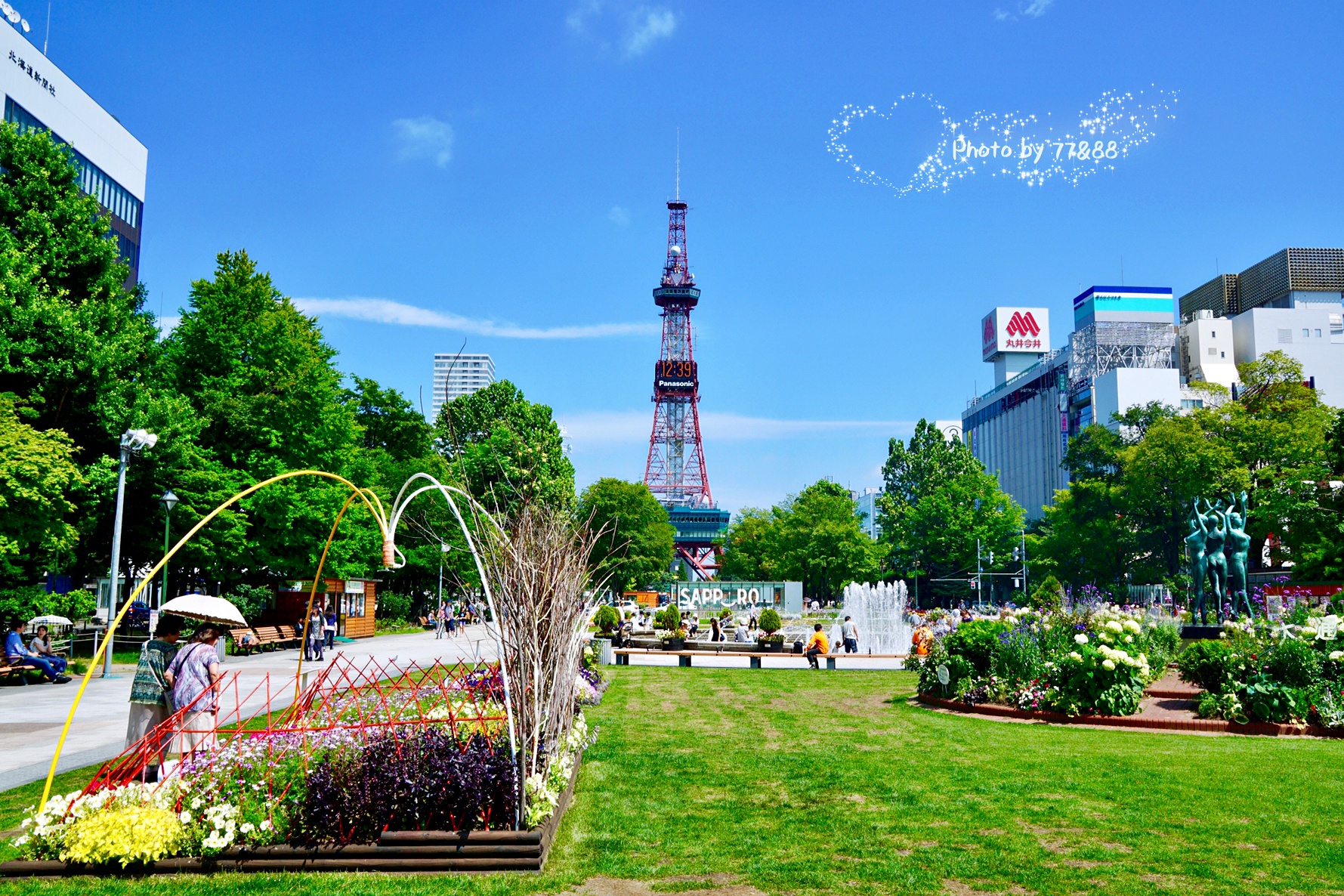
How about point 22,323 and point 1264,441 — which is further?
point 1264,441

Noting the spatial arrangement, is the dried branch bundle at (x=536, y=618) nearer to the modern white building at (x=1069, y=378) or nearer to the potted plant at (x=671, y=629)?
the potted plant at (x=671, y=629)

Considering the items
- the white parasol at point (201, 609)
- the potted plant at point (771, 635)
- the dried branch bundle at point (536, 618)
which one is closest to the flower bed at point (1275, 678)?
the dried branch bundle at point (536, 618)

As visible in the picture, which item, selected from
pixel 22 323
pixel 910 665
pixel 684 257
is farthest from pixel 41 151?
pixel 684 257

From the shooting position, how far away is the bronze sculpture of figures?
Result: 80.5 feet

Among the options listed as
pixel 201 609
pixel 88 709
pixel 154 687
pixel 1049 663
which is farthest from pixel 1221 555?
pixel 88 709

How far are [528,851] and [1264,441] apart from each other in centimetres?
5775

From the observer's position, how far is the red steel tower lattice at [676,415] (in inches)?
5344

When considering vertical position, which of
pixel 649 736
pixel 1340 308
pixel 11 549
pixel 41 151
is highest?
pixel 1340 308

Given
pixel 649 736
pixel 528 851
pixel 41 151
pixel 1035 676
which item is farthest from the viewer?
pixel 41 151

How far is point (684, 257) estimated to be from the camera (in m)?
146

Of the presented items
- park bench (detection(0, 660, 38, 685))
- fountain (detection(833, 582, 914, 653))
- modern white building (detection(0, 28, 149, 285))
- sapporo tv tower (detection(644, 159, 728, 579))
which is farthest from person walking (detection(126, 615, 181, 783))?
sapporo tv tower (detection(644, 159, 728, 579))

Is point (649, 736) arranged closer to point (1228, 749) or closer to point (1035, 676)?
point (1035, 676)

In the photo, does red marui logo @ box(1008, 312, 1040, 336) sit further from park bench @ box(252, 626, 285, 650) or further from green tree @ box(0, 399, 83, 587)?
green tree @ box(0, 399, 83, 587)

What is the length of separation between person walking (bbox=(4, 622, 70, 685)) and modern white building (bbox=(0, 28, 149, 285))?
27.7 metres
